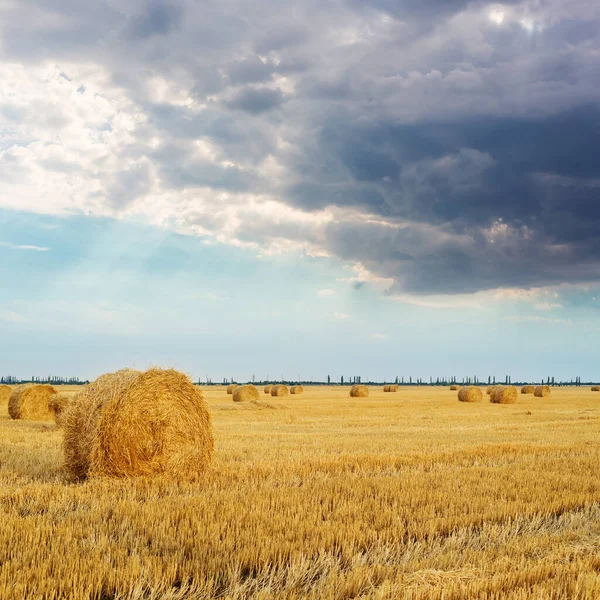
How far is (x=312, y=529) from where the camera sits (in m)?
6.81

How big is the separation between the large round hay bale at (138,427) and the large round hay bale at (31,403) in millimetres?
14523

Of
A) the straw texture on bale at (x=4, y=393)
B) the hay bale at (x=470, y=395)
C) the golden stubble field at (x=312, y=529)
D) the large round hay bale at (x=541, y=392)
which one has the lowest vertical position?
the large round hay bale at (x=541, y=392)

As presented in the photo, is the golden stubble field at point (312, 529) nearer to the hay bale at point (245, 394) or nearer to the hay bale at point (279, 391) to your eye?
the hay bale at point (245, 394)

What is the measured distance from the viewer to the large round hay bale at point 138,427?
10.9 m

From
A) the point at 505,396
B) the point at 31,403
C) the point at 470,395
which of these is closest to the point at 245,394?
the point at 31,403

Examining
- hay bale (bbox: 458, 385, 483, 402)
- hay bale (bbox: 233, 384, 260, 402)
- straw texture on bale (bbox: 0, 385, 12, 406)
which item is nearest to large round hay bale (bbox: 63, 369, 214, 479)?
hay bale (bbox: 233, 384, 260, 402)

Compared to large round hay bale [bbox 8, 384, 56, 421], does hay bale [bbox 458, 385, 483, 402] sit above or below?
below

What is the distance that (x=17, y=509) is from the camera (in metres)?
7.71

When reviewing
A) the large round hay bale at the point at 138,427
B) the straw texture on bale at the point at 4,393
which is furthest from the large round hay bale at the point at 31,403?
the large round hay bale at the point at 138,427

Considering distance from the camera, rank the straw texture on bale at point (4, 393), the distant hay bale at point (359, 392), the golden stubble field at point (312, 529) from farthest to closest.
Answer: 1. the distant hay bale at point (359, 392)
2. the straw texture on bale at point (4, 393)
3. the golden stubble field at point (312, 529)

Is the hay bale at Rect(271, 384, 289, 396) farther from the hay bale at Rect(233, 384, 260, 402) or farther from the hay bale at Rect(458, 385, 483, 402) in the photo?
the hay bale at Rect(458, 385, 483, 402)

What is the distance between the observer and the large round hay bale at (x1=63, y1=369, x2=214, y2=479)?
1092 cm

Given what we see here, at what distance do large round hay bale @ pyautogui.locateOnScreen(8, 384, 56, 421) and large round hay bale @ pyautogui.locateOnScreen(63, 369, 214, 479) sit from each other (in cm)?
1452

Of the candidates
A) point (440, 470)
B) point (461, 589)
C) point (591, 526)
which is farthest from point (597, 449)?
point (461, 589)
